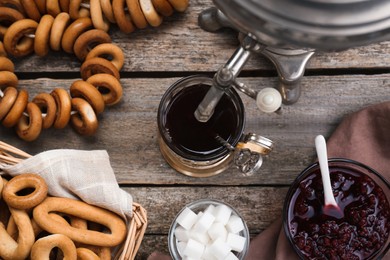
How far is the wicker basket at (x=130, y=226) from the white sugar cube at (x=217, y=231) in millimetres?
113

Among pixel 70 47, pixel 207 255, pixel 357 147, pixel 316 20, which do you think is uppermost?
pixel 316 20

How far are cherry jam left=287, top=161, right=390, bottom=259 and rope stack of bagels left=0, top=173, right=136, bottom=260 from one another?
28cm

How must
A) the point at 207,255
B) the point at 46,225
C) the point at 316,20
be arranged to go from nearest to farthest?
the point at 316,20 < the point at 46,225 < the point at 207,255

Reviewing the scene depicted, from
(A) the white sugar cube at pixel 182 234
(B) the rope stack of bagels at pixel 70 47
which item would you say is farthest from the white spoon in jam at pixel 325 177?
(B) the rope stack of bagels at pixel 70 47

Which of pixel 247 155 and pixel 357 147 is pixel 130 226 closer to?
pixel 247 155

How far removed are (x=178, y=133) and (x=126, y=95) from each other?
139 mm

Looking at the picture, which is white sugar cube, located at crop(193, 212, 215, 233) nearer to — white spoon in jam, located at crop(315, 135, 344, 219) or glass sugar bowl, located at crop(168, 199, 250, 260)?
glass sugar bowl, located at crop(168, 199, 250, 260)

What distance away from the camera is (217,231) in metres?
0.98

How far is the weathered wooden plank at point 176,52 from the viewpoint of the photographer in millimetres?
1064

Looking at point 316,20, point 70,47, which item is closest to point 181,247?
point 70,47

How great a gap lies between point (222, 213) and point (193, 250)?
8 cm

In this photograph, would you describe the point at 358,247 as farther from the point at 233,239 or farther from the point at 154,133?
the point at 154,133

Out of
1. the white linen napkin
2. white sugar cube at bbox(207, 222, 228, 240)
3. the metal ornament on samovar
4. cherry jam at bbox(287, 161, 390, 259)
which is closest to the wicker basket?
the white linen napkin

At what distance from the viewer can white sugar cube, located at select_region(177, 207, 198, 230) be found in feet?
3.23
